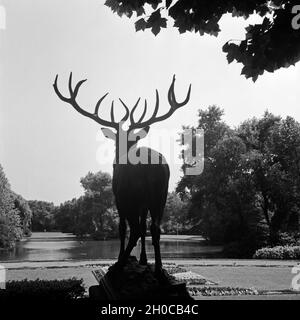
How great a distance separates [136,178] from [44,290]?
4.41 metres

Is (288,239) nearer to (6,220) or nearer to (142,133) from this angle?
(6,220)

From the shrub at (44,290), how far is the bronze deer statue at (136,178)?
300cm

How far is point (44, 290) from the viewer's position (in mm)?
9164

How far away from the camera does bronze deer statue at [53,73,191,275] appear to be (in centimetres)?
657

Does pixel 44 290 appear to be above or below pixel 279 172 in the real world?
below

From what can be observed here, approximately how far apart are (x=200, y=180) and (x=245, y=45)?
3042 centimetres

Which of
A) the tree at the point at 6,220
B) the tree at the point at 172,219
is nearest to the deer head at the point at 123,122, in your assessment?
the tree at the point at 6,220

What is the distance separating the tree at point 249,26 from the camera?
3887 millimetres

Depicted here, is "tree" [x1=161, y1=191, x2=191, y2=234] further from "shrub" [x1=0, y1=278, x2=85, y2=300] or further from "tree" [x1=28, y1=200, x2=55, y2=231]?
"shrub" [x1=0, y1=278, x2=85, y2=300]

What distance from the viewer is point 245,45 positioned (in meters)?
4.47

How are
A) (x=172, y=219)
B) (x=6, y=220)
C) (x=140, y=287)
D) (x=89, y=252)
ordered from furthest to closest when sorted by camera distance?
1. (x=172, y=219)
2. (x=89, y=252)
3. (x=6, y=220)
4. (x=140, y=287)

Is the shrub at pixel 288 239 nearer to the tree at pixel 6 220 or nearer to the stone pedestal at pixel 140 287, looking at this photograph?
the tree at pixel 6 220

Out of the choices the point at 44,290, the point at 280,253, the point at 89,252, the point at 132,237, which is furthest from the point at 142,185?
the point at 89,252

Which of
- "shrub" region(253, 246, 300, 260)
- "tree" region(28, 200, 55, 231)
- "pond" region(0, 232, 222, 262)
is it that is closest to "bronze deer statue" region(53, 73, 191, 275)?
"shrub" region(253, 246, 300, 260)
